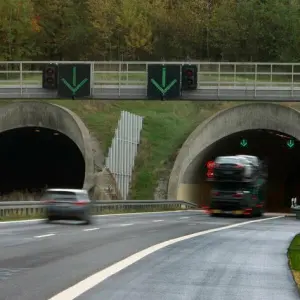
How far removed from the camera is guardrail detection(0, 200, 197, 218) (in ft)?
114

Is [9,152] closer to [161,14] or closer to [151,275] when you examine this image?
[161,14]

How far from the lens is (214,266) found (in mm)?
14891

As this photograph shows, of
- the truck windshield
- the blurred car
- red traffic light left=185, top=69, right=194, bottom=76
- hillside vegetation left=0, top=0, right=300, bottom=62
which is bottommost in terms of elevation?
the blurred car

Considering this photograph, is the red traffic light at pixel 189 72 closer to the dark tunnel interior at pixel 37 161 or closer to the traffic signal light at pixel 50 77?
the traffic signal light at pixel 50 77

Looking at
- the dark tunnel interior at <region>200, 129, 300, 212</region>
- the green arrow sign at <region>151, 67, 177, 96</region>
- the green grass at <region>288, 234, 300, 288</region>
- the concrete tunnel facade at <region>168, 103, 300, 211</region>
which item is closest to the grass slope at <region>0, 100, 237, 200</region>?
the concrete tunnel facade at <region>168, 103, 300, 211</region>

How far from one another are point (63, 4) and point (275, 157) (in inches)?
1435

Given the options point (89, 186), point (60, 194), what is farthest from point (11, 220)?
point (89, 186)

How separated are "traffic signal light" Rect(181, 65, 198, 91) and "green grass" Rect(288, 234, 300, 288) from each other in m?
15.8

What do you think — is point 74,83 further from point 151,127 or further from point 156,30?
point 156,30

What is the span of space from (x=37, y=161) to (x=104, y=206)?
69.5 ft

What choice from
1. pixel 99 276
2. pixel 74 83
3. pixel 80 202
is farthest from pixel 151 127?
pixel 99 276

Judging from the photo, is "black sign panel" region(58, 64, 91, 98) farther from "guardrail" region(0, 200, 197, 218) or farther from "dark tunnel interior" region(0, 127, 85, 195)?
"dark tunnel interior" region(0, 127, 85, 195)

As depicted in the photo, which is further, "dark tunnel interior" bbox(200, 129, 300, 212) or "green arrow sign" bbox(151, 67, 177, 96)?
"dark tunnel interior" bbox(200, 129, 300, 212)

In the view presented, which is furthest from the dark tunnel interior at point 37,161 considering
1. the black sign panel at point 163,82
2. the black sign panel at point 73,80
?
the black sign panel at point 163,82
